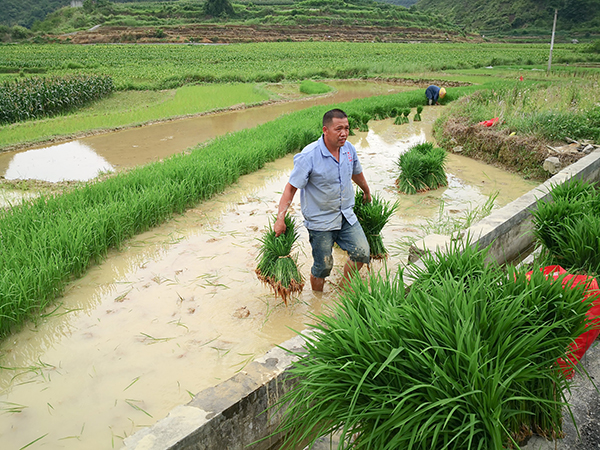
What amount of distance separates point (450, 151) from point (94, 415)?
26.6 feet

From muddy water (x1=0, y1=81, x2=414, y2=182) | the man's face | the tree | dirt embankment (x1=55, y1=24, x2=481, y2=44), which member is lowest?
muddy water (x1=0, y1=81, x2=414, y2=182)

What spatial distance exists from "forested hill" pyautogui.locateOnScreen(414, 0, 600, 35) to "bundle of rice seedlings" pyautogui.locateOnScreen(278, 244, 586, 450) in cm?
6298

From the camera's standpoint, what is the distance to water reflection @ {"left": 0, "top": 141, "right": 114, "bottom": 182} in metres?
7.45

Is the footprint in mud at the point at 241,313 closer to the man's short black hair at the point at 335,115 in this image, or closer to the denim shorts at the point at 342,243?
the denim shorts at the point at 342,243

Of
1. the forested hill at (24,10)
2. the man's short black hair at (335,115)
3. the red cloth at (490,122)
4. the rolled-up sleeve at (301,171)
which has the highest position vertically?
the forested hill at (24,10)

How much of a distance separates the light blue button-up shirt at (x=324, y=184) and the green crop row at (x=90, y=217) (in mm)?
2135

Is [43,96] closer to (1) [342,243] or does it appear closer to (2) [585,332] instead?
(1) [342,243]

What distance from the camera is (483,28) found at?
70.6 meters

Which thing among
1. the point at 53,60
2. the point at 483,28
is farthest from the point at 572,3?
the point at 53,60

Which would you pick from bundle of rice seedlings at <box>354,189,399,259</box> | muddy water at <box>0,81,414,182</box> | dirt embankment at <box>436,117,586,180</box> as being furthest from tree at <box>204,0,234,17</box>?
bundle of rice seedlings at <box>354,189,399,259</box>

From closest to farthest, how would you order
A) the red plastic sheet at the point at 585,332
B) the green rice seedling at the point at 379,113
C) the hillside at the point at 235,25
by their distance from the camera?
the red plastic sheet at the point at 585,332
the green rice seedling at the point at 379,113
the hillside at the point at 235,25

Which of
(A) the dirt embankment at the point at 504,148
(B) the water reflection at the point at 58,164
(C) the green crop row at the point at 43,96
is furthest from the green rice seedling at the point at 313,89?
(B) the water reflection at the point at 58,164

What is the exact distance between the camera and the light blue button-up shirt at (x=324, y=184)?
125 inches

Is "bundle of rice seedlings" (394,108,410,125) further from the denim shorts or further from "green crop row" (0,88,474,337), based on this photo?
the denim shorts
